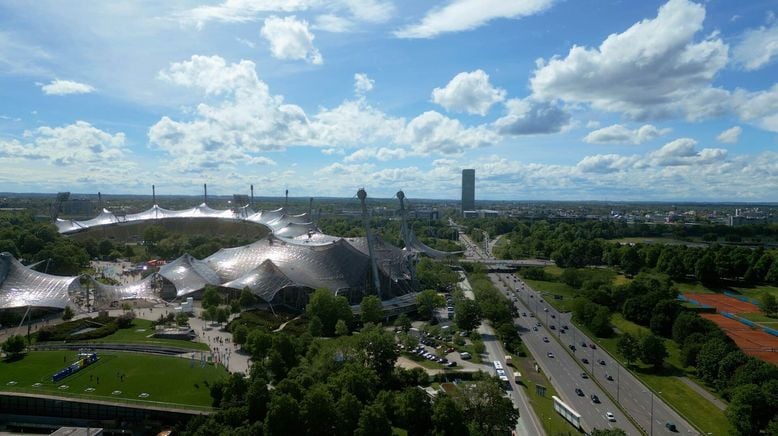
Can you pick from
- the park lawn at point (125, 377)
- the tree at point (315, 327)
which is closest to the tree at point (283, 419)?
the park lawn at point (125, 377)

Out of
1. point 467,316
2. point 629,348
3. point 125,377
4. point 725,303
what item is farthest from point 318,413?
point 725,303

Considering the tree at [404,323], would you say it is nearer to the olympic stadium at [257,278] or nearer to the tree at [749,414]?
the olympic stadium at [257,278]

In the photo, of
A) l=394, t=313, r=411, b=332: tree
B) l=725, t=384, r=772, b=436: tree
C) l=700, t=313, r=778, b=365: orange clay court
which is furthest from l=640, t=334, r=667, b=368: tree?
l=394, t=313, r=411, b=332: tree

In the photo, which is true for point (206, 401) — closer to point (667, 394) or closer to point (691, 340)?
point (667, 394)

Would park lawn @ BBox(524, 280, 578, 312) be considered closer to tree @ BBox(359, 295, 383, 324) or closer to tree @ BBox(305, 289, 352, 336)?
tree @ BBox(359, 295, 383, 324)

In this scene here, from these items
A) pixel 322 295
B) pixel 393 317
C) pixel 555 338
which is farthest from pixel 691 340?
pixel 322 295

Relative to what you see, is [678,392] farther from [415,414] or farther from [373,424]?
[373,424]
